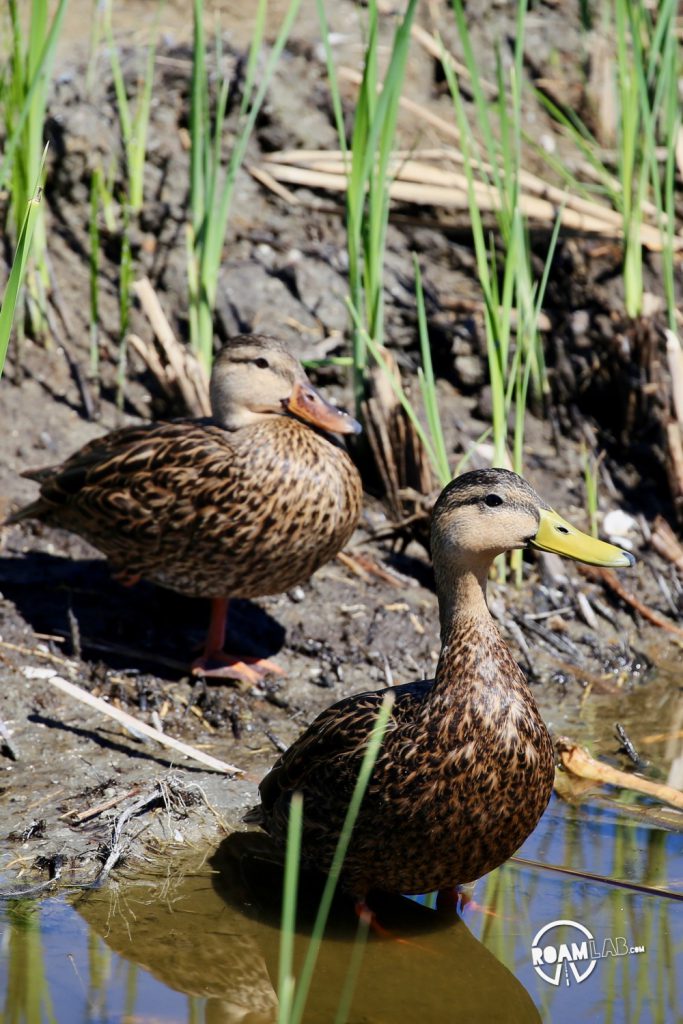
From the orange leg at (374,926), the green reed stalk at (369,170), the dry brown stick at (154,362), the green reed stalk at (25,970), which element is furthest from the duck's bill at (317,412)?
the green reed stalk at (25,970)

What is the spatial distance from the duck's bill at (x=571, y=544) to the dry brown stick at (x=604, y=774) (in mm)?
1155

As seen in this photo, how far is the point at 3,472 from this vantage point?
5.89 meters

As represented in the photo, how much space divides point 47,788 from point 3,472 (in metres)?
1.99

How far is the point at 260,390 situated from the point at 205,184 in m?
1.59

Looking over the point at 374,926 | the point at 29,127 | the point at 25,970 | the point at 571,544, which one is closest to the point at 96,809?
the point at 25,970

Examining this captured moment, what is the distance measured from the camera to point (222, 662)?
16.5ft

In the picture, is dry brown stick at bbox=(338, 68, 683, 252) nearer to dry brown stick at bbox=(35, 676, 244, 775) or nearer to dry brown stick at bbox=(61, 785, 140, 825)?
dry brown stick at bbox=(35, 676, 244, 775)

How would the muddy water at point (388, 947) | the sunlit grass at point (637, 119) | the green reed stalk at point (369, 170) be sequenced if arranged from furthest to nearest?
the sunlit grass at point (637, 119) → the green reed stalk at point (369, 170) → the muddy water at point (388, 947)

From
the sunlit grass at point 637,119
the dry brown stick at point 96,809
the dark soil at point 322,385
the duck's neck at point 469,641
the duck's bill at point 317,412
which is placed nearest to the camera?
the duck's neck at point 469,641

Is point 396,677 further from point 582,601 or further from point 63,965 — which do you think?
point 63,965

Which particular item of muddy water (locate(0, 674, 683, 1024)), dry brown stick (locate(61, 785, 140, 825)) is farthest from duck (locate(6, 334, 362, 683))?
muddy water (locate(0, 674, 683, 1024))

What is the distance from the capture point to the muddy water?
11.3 feet

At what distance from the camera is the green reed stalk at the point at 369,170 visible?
205 inches

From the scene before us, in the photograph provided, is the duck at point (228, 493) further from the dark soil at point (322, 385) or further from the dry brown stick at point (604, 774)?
the dry brown stick at point (604, 774)
